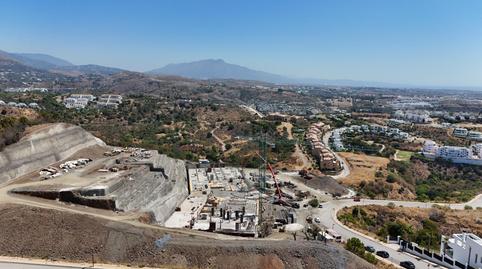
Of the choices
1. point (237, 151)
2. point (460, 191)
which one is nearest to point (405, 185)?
point (460, 191)

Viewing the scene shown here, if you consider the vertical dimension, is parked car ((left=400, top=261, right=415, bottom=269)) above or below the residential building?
below

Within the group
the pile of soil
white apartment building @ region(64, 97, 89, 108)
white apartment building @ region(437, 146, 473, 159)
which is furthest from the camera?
white apartment building @ region(64, 97, 89, 108)

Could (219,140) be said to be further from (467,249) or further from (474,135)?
(474,135)

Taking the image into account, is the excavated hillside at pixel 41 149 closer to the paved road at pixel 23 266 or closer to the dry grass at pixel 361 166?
the paved road at pixel 23 266

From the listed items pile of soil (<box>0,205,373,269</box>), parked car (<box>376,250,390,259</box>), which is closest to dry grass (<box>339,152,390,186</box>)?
parked car (<box>376,250,390,259</box>)

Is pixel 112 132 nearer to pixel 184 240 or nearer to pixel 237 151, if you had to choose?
pixel 237 151

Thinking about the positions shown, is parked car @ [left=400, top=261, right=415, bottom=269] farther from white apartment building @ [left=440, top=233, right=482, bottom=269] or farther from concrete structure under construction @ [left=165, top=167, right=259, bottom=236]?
A: concrete structure under construction @ [left=165, top=167, right=259, bottom=236]
